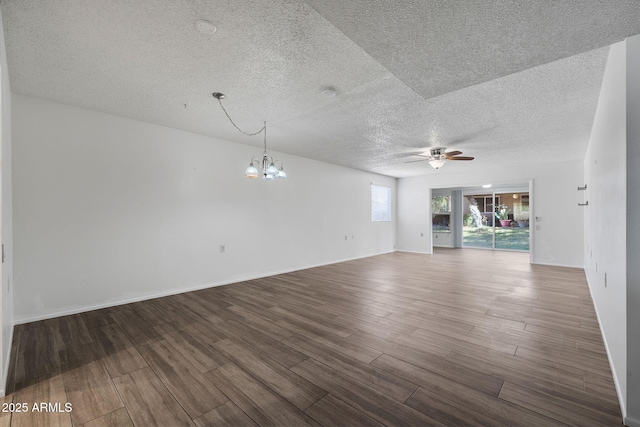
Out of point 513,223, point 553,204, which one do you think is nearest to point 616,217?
point 553,204

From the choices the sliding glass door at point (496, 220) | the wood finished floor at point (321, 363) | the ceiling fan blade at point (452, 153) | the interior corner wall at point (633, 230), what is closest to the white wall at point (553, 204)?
the sliding glass door at point (496, 220)

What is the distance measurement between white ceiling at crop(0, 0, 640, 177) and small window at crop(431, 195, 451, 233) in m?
6.15

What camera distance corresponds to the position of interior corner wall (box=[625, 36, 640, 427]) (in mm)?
1513

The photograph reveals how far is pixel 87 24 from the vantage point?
6.17 feet

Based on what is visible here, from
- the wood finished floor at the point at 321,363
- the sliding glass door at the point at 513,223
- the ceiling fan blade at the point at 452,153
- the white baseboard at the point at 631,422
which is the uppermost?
the ceiling fan blade at the point at 452,153

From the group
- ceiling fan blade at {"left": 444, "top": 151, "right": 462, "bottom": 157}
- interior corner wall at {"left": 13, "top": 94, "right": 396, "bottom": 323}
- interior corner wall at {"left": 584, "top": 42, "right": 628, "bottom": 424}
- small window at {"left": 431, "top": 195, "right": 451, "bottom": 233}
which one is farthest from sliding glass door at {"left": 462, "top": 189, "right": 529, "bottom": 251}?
interior corner wall at {"left": 584, "top": 42, "right": 628, "bottom": 424}

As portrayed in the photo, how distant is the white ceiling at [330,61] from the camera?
142 cm

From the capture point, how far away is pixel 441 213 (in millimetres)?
10422

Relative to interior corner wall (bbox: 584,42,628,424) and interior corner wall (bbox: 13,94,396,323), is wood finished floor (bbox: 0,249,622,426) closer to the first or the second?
interior corner wall (bbox: 584,42,628,424)

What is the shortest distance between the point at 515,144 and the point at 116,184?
21.2 feet

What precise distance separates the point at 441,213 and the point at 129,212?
393 inches

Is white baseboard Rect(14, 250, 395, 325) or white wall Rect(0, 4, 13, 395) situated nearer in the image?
white wall Rect(0, 4, 13, 395)

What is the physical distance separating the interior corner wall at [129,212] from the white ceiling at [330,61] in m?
0.38

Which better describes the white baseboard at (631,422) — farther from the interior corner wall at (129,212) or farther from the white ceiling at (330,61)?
Answer: the interior corner wall at (129,212)
